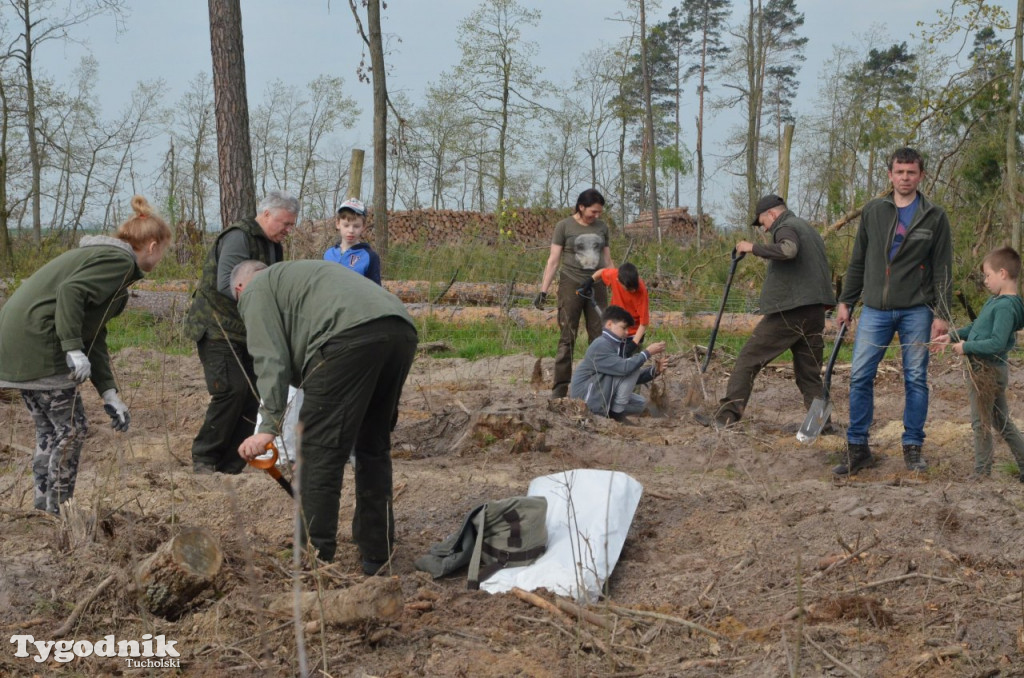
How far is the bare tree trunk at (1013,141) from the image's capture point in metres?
10.4

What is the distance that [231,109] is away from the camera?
962 centimetres

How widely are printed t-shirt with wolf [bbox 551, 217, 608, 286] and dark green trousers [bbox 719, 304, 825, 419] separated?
1.76 meters

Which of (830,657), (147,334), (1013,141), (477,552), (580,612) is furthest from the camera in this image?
(147,334)

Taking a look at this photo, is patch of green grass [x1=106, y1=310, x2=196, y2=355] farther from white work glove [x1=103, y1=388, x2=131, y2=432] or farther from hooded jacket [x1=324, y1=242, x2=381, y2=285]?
white work glove [x1=103, y1=388, x2=131, y2=432]

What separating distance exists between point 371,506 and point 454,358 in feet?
20.5

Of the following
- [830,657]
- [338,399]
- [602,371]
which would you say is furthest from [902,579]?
[602,371]

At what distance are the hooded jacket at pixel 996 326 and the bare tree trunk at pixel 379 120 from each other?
30.0 feet

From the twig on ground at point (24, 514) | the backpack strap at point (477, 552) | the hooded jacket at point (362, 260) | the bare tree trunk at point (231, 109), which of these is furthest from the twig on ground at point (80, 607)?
the bare tree trunk at point (231, 109)

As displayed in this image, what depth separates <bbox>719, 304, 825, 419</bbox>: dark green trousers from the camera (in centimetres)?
677

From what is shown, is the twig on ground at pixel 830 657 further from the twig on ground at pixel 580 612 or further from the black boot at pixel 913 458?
the black boot at pixel 913 458

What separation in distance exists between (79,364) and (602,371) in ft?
13.2

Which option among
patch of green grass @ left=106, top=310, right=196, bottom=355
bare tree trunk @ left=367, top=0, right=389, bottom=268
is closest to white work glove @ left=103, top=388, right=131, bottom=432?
patch of green grass @ left=106, top=310, right=196, bottom=355

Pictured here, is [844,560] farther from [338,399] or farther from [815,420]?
[815,420]

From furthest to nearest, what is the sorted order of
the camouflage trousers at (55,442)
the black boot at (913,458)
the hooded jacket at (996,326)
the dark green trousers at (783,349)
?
the dark green trousers at (783,349), the black boot at (913,458), the hooded jacket at (996,326), the camouflage trousers at (55,442)
